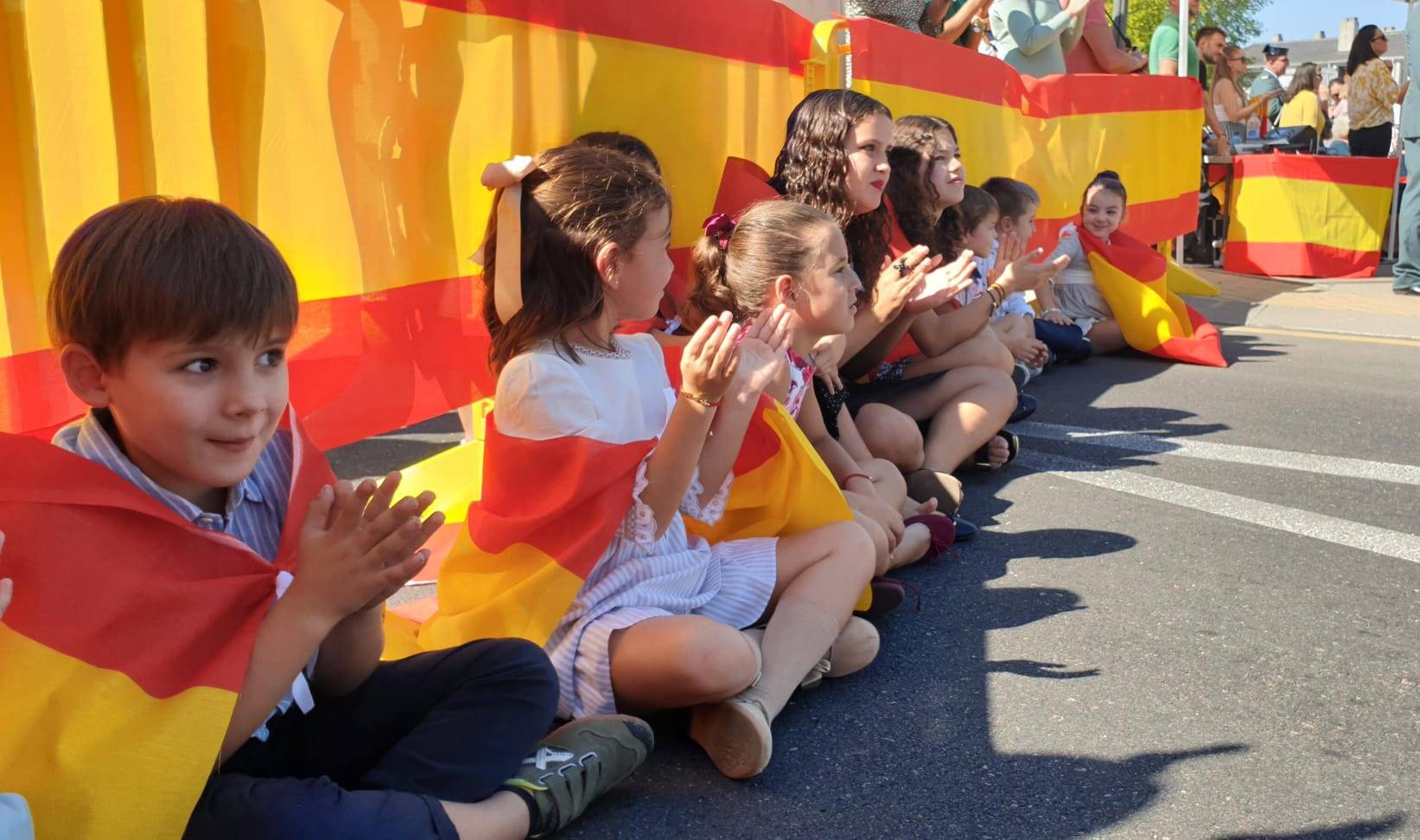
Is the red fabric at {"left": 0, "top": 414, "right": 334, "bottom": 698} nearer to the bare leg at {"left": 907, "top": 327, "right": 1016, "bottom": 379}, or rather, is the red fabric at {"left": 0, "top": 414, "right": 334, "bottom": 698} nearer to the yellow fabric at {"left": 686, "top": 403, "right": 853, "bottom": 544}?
the yellow fabric at {"left": 686, "top": 403, "right": 853, "bottom": 544}

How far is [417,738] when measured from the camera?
1.93 m

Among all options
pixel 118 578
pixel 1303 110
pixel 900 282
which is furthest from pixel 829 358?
pixel 1303 110

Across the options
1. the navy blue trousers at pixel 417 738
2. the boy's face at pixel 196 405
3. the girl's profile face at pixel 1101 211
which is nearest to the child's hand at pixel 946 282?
the navy blue trousers at pixel 417 738

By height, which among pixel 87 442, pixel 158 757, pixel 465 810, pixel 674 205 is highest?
pixel 674 205

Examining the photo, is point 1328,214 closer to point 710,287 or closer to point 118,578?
point 710,287

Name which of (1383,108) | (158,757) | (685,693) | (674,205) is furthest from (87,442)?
(1383,108)

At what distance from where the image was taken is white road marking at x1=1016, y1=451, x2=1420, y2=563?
3576 millimetres

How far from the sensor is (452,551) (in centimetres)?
252

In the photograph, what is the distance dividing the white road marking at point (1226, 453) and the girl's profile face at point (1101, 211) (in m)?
1.98

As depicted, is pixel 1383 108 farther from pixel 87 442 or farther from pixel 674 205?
pixel 87 442

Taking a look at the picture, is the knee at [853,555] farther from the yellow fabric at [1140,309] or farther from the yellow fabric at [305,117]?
the yellow fabric at [1140,309]

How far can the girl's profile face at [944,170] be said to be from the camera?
466 cm

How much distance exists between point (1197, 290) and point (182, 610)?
870cm

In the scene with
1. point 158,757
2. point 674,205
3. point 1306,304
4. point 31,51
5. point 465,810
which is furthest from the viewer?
point 1306,304
